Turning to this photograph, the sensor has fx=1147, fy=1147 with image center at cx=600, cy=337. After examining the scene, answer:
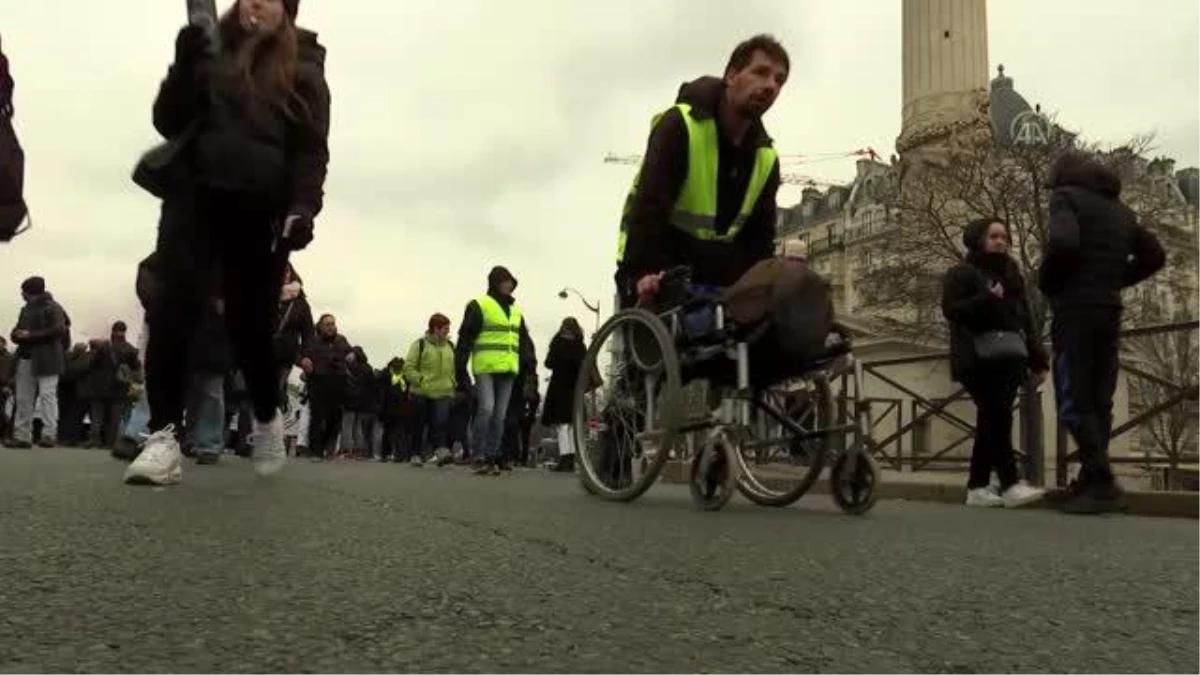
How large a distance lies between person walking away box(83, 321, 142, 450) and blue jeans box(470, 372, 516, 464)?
672 cm

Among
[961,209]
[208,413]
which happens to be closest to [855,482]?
[208,413]

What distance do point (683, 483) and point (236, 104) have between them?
520cm

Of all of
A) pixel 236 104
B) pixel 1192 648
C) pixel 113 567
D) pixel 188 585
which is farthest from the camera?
pixel 236 104

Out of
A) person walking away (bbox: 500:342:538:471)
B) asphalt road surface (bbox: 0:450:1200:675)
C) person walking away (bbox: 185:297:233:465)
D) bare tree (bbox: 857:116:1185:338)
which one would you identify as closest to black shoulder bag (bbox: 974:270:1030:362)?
asphalt road surface (bbox: 0:450:1200:675)

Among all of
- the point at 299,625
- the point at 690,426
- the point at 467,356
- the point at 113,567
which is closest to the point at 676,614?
the point at 299,625

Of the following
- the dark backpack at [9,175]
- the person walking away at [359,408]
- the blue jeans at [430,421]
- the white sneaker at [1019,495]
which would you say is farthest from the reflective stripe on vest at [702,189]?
the person walking away at [359,408]

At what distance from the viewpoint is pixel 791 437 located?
470 cm

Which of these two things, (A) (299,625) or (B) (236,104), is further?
(B) (236,104)

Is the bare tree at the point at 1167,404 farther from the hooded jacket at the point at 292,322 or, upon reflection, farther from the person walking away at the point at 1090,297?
the hooded jacket at the point at 292,322

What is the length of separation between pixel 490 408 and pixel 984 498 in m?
5.01

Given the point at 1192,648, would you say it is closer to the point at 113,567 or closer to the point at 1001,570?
the point at 1001,570

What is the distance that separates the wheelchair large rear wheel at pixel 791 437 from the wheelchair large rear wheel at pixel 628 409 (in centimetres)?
40

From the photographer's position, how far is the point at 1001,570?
105 inches

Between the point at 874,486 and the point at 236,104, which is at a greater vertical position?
the point at 236,104
